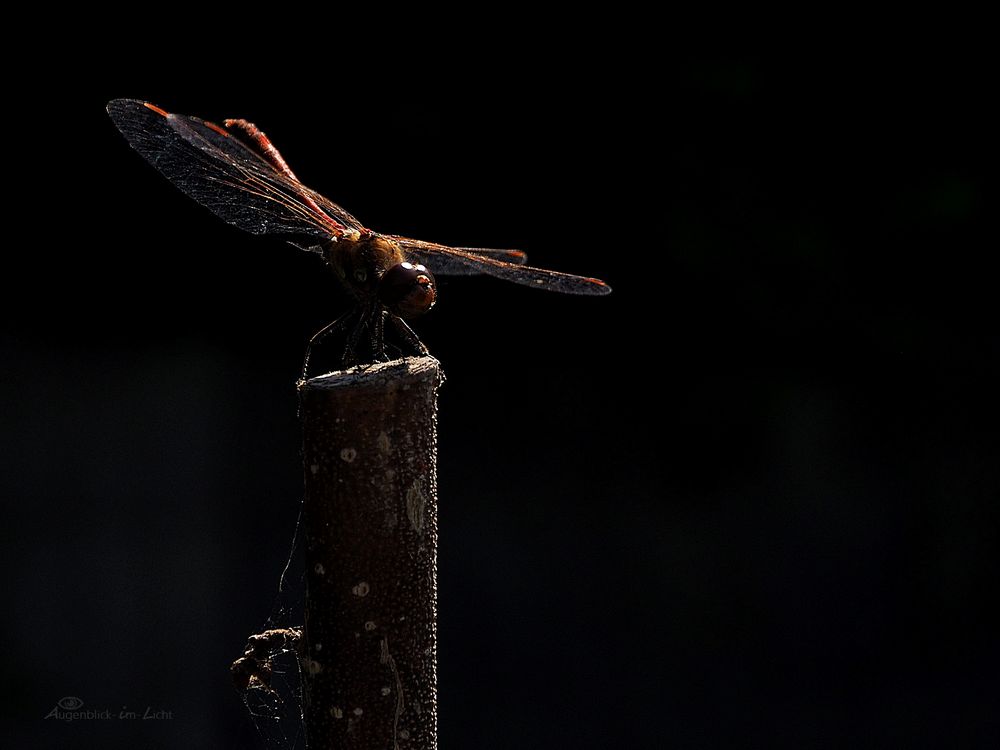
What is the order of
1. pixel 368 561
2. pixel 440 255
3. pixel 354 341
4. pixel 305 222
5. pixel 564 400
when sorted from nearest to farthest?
pixel 368 561 < pixel 354 341 < pixel 305 222 < pixel 440 255 < pixel 564 400

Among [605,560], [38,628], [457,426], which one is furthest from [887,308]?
[38,628]

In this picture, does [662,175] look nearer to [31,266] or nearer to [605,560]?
[605,560]

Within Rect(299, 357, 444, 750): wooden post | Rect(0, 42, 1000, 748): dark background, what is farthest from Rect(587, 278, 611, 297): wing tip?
Rect(0, 42, 1000, 748): dark background

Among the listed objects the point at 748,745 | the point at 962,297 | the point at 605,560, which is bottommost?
the point at 748,745

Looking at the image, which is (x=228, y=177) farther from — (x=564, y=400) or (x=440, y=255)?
(x=564, y=400)

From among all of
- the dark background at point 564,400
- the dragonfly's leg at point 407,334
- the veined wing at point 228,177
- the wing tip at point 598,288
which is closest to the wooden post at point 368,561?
the dragonfly's leg at point 407,334

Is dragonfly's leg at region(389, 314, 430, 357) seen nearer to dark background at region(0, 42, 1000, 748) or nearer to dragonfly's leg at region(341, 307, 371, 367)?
dragonfly's leg at region(341, 307, 371, 367)

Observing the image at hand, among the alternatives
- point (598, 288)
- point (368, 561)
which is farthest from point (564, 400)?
point (368, 561)
